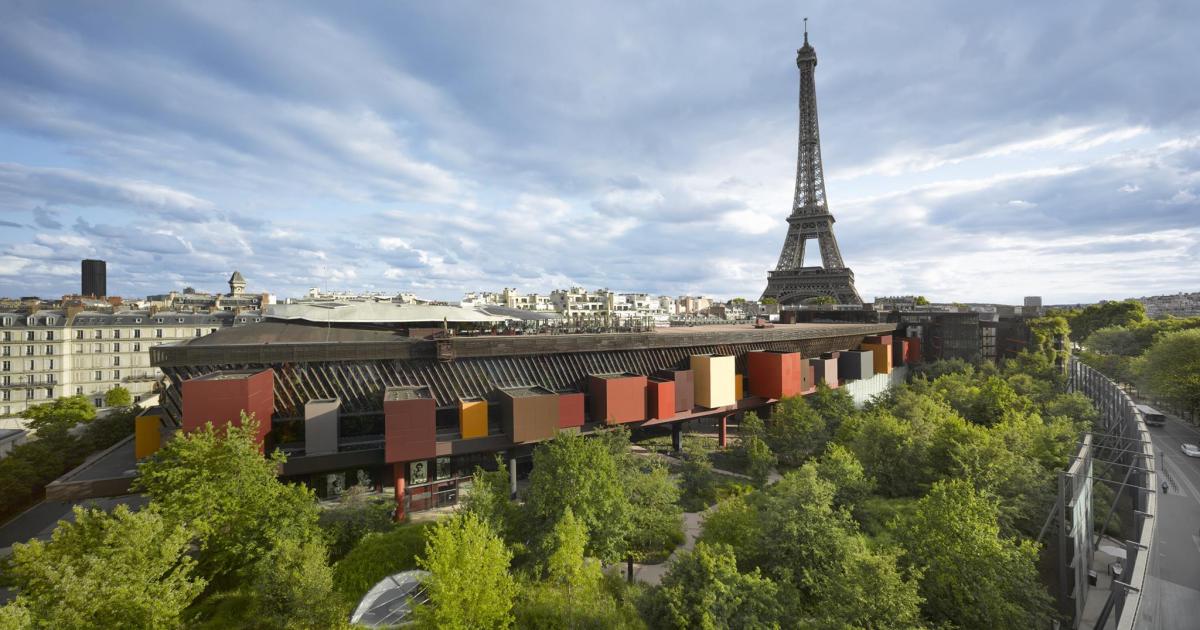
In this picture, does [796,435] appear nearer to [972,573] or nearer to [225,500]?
[972,573]

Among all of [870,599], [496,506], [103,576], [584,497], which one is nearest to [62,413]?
[103,576]

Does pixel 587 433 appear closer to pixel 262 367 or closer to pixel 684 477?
pixel 684 477

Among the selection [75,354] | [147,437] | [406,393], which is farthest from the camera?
[75,354]

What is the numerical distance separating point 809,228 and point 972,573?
354 ft

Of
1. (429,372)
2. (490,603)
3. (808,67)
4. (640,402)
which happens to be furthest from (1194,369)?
(808,67)

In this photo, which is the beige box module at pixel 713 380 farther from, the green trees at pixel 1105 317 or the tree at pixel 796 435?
the green trees at pixel 1105 317

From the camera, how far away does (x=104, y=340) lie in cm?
6525

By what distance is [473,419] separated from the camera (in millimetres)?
30125

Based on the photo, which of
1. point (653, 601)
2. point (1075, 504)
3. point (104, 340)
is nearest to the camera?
point (653, 601)

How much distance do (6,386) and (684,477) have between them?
287ft

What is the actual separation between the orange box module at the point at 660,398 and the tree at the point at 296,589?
2284 centimetres

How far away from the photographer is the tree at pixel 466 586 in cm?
1430

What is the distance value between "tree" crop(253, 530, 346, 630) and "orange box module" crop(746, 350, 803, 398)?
1409 inches

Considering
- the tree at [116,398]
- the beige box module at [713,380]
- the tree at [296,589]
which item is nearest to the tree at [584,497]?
the tree at [296,589]
